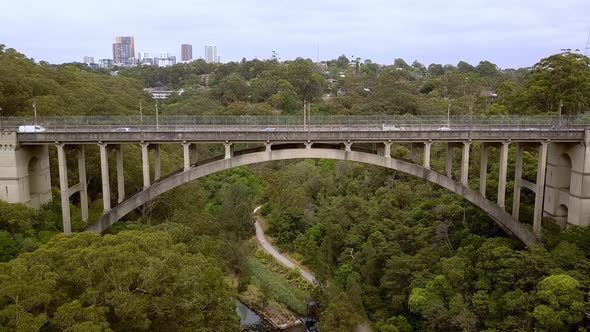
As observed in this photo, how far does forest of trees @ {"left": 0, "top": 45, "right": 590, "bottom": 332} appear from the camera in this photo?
1521 cm

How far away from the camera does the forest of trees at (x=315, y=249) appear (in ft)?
49.9

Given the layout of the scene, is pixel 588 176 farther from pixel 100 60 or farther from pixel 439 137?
pixel 100 60

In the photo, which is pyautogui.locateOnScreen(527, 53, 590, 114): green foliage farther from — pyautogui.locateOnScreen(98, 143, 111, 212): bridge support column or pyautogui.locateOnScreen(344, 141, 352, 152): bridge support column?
pyautogui.locateOnScreen(98, 143, 111, 212): bridge support column

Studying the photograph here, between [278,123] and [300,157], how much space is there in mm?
2842

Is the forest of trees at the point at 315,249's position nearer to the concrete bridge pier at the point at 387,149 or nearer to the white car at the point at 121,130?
the white car at the point at 121,130

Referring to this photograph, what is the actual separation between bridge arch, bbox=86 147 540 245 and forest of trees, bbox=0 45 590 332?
931mm

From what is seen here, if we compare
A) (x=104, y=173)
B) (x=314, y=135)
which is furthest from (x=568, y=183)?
(x=104, y=173)

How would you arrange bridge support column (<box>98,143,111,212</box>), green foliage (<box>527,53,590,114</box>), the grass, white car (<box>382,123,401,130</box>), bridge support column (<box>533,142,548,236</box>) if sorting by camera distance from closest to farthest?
bridge support column (<box>98,143,111,212</box>) < bridge support column (<box>533,142,548,236</box>) < white car (<box>382,123,401,130</box>) < the grass < green foliage (<box>527,53,590,114</box>)

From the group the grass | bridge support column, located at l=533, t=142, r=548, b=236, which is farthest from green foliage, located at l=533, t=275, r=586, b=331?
the grass

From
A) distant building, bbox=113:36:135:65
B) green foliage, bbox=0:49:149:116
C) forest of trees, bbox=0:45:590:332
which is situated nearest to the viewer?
forest of trees, bbox=0:45:590:332

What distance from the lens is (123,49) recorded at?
603ft

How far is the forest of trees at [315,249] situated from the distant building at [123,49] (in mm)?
140153

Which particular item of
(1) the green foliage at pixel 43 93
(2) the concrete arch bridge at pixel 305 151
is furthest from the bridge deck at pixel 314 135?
(1) the green foliage at pixel 43 93

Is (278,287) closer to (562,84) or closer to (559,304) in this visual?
(559,304)
